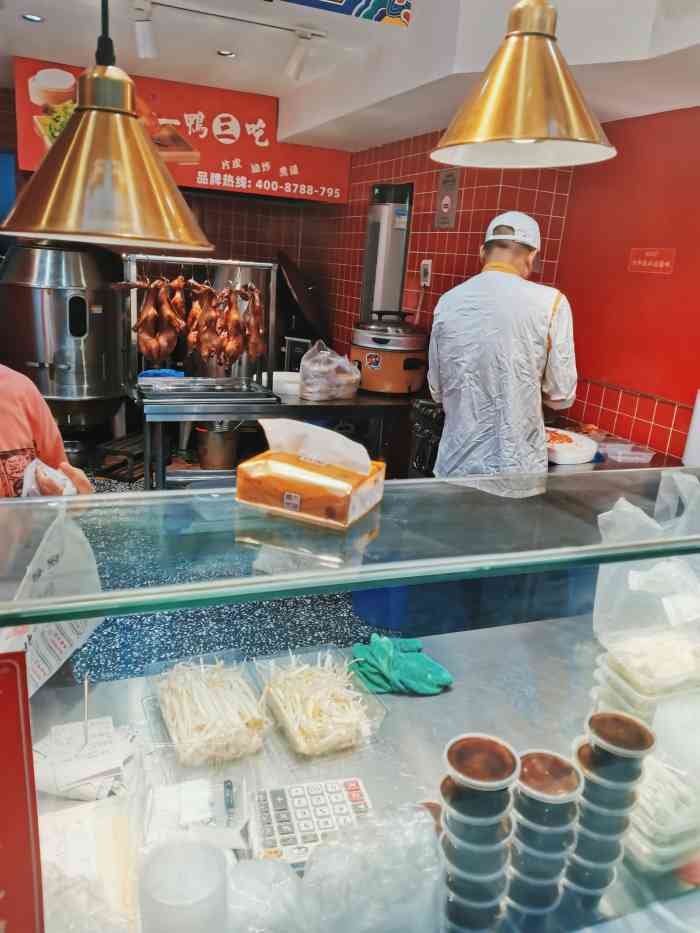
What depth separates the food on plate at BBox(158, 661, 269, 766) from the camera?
4.15ft

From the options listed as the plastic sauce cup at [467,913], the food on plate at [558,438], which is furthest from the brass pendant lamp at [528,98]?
the food on plate at [558,438]

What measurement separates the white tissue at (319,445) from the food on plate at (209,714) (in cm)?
47

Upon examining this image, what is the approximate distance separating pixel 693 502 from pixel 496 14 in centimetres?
279

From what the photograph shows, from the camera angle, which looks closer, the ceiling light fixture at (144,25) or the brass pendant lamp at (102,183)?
the brass pendant lamp at (102,183)

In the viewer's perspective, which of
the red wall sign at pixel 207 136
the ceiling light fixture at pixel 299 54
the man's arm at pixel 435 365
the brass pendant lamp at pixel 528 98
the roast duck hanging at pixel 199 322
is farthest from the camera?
the red wall sign at pixel 207 136

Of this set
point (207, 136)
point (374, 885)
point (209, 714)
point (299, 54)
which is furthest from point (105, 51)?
point (207, 136)

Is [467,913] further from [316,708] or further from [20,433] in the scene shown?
[20,433]

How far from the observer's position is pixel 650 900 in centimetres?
118

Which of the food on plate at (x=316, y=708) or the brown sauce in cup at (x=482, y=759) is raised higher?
the brown sauce in cup at (x=482, y=759)

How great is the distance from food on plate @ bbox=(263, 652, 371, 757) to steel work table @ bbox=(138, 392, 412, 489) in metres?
2.72

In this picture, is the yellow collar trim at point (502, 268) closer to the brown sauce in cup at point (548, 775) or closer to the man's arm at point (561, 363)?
the man's arm at point (561, 363)

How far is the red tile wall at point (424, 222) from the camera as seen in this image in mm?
4453

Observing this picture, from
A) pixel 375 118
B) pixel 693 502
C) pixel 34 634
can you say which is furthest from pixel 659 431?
pixel 34 634

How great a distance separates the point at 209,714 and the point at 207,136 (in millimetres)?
5621
